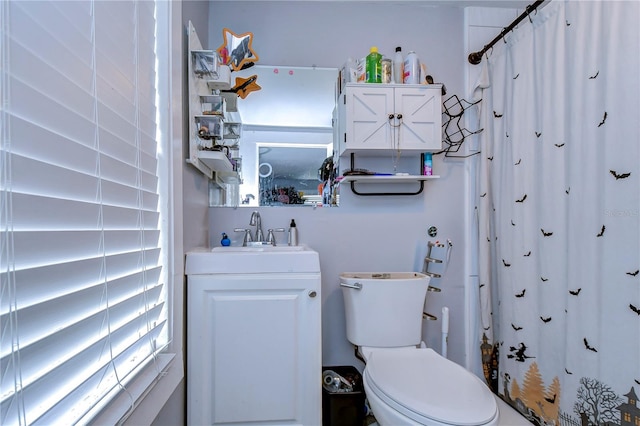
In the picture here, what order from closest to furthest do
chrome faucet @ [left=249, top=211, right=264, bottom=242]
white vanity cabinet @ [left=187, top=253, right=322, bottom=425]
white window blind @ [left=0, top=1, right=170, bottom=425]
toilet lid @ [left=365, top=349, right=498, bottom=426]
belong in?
white window blind @ [left=0, top=1, right=170, bottom=425]
toilet lid @ [left=365, top=349, right=498, bottom=426]
white vanity cabinet @ [left=187, top=253, right=322, bottom=425]
chrome faucet @ [left=249, top=211, right=264, bottom=242]

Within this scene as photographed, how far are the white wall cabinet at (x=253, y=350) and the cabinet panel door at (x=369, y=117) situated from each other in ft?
2.59

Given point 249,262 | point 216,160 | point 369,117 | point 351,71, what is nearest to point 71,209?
point 249,262

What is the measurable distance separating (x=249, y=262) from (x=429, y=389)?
82cm

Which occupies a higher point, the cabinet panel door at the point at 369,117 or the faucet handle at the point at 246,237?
the cabinet panel door at the point at 369,117

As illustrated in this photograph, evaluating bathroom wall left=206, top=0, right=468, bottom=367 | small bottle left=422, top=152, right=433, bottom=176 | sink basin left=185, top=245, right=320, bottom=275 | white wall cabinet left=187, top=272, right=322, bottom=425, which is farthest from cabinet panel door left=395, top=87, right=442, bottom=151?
white wall cabinet left=187, top=272, right=322, bottom=425

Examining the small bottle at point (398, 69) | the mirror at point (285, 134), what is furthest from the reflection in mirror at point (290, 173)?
the small bottle at point (398, 69)

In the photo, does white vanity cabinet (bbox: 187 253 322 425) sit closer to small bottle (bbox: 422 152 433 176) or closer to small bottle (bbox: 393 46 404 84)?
small bottle (bbox: 422 152 433 176)

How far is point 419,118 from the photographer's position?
65.5 inches

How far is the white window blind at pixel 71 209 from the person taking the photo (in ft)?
1.61

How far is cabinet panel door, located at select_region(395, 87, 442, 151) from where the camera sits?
5.42ft

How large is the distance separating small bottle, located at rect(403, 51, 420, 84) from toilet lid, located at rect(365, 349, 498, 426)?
1.36 metres

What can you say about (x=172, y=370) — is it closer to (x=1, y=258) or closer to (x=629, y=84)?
(x=1, y=258)

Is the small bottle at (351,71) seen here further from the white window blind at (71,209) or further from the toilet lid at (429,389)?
the toilet lid at (429,389)

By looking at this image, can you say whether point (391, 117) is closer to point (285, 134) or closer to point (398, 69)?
point (398, 69)
